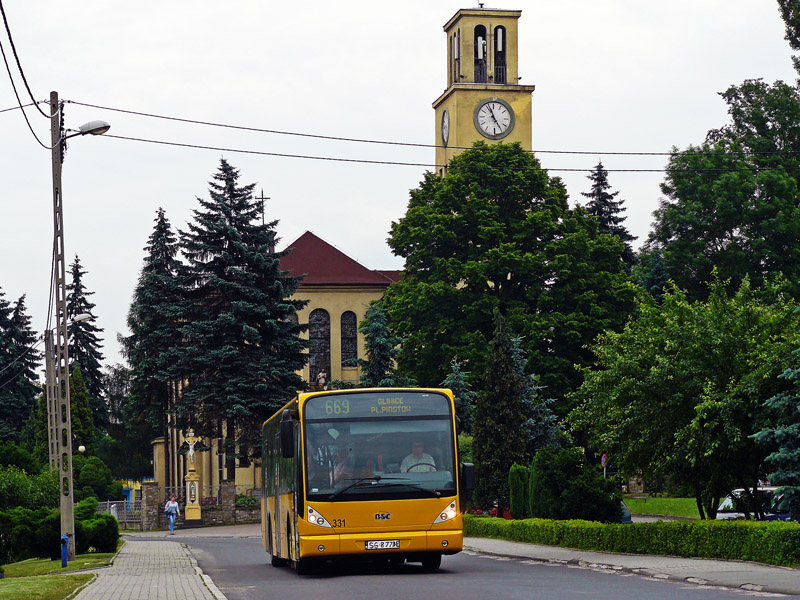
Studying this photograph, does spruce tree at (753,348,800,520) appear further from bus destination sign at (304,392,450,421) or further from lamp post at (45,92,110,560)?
lamp post at (45,92,110,560)

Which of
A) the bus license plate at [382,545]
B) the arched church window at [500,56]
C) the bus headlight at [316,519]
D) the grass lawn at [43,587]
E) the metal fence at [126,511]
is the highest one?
the arched church window at [500,56]

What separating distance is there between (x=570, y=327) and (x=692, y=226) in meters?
9.25

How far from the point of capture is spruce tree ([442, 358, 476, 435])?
50500mm

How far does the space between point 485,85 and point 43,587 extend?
5269cm

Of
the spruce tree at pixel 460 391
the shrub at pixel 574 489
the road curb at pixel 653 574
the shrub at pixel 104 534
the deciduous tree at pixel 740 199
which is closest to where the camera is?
the road curb at pixel 653 574

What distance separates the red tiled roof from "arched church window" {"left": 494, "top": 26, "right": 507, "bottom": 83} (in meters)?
14.5

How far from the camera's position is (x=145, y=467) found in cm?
9900

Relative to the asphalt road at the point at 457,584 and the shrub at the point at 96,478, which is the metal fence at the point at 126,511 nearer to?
the shrub at the point at 96,478

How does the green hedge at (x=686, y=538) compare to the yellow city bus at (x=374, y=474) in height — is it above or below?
below

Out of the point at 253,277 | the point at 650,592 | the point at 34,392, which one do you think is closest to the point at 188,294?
the point at 253,277

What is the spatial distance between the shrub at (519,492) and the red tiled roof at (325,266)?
40620 millimetres

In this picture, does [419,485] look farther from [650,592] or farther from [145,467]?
[145,467]

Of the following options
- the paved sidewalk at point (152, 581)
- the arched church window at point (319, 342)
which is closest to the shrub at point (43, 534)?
the paved sidewalk at point (152, 581)

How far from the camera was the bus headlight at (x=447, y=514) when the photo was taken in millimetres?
19438
